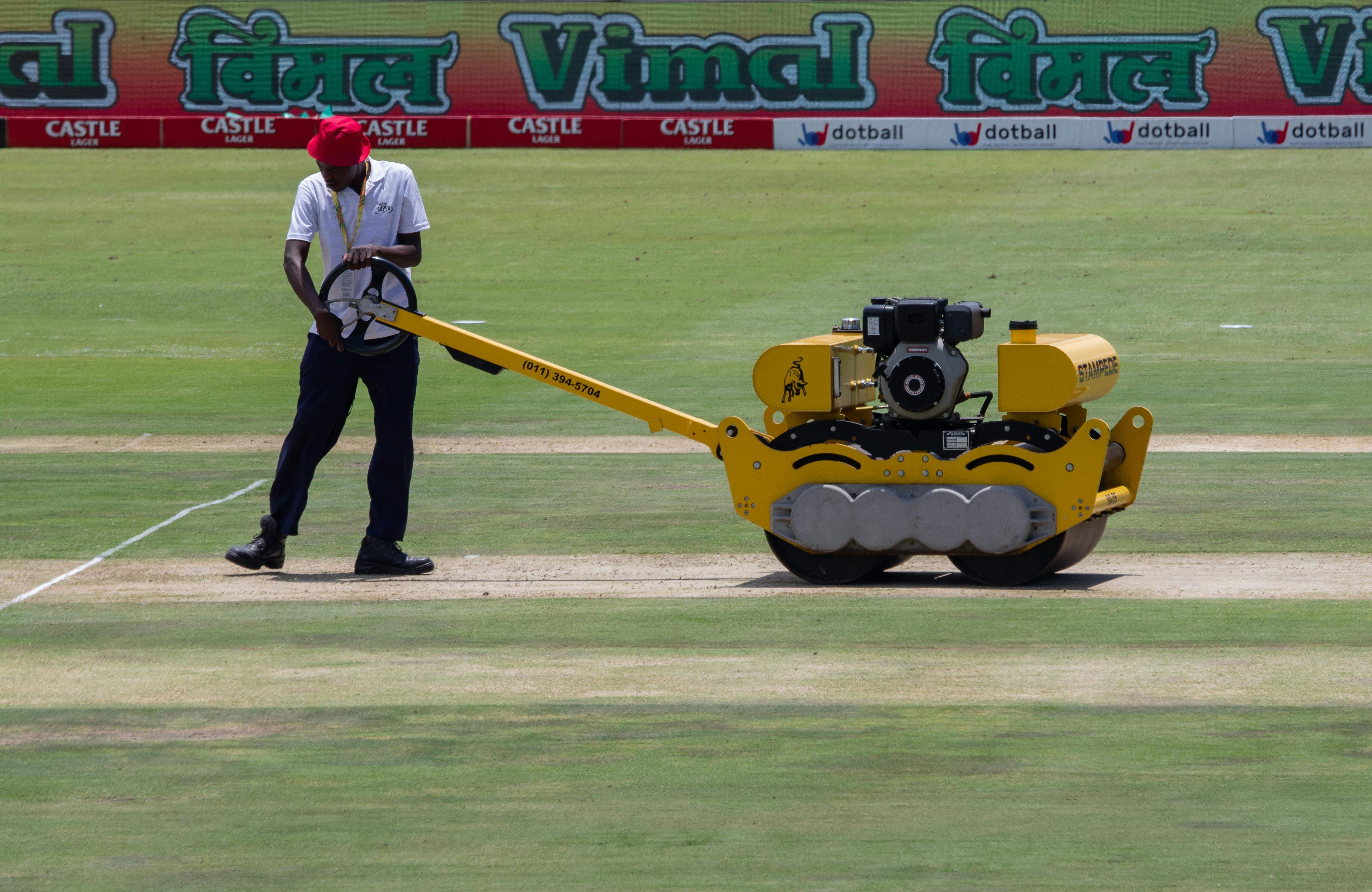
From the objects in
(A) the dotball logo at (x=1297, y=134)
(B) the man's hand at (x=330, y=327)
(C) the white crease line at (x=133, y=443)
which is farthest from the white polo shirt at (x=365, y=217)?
(A) the dotball logo at (x=1297, y=134)

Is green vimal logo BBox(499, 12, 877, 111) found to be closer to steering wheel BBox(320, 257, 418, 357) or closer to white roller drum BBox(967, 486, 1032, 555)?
steering wheel BBox(320, 257, 418, 357)

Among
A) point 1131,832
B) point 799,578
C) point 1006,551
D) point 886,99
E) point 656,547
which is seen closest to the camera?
point 1131,832

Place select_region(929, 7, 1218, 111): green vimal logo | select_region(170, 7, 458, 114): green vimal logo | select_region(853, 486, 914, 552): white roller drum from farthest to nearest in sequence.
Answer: select_region(170, 7, 458, 114): green vimal logo, select_region(929, 7, 1218, 111): green vimal logo, select_region(853, 486, 914, 552): white roller drum

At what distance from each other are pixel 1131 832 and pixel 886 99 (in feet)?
129

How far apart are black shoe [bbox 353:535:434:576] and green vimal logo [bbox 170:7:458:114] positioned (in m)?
36.0

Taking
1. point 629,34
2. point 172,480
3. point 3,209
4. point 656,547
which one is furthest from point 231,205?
point 656,547

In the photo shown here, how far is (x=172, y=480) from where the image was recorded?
11.8m

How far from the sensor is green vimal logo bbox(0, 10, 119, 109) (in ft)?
143

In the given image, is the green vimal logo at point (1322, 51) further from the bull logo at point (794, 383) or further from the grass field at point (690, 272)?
the bull logo at point (794, 383)

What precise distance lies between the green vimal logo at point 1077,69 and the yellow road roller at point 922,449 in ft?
115

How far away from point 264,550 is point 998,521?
3.34 m

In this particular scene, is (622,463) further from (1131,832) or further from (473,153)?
(473,153)

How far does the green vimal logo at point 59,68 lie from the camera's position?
43.7m

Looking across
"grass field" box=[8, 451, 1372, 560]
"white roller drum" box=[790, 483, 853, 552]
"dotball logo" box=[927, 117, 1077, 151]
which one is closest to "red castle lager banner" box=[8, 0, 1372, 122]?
"dotball logo" box=[927, 117, 1077, 151]
